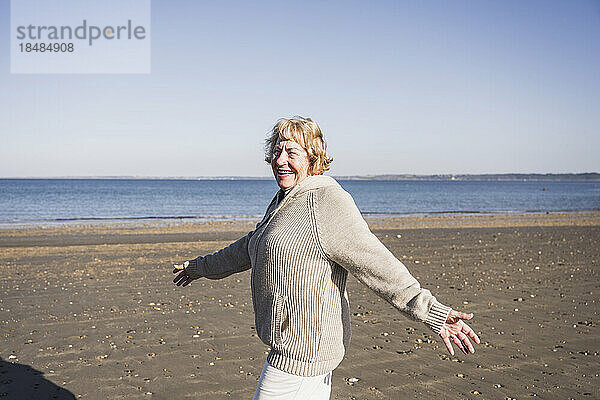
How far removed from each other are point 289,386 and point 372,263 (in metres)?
0.72

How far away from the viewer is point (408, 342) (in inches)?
249

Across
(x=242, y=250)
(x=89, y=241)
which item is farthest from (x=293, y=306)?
(x=89, y=241)

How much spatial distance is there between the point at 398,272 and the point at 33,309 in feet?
22.2

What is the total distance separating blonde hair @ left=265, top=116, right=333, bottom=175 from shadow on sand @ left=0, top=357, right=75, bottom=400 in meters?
3.38

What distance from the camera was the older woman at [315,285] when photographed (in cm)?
251

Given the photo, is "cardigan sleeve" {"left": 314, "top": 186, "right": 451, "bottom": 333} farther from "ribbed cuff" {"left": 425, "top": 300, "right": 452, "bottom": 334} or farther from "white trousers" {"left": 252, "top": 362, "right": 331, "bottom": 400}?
"white trousers" {"left": 252, "top": 362, "right": 331, "bottom": 400}

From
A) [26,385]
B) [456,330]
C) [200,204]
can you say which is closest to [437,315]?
[456,330]

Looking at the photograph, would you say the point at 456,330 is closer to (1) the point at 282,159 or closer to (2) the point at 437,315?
(2) the point at 437,315

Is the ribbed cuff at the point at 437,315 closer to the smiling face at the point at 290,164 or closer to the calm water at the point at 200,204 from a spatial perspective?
the smiling face at the point at 290,164

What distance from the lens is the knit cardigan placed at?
98.7 inches

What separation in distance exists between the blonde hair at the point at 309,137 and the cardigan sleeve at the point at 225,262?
2.01 ft

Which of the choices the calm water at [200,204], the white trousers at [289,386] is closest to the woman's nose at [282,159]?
the white trousers at [289,386]

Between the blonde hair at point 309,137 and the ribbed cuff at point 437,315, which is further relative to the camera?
the blonde hair at point 309,137

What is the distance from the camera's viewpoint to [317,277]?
259 centimetres
